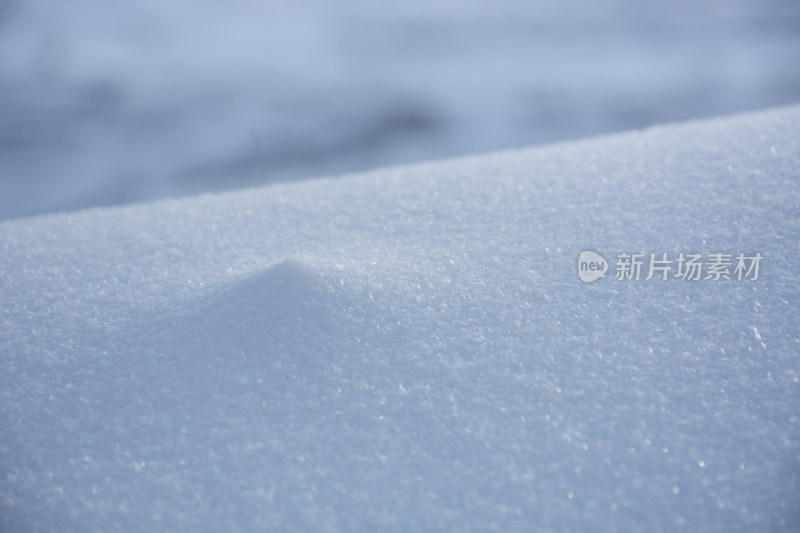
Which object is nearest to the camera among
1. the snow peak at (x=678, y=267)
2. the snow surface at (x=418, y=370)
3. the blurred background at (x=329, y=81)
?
the snow surface at (x=418, y=370)

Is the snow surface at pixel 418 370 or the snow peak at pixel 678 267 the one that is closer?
the snow surface at pixel 418 370

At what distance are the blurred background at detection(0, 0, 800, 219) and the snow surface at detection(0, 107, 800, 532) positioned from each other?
768 mm

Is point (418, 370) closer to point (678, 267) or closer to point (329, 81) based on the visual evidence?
point (678, 267)

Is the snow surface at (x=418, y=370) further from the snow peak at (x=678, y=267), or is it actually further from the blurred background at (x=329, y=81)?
the blurred background at (x=329, y=81)

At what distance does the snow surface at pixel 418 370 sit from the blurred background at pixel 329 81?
768 mm

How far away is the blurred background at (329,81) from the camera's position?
1872mm

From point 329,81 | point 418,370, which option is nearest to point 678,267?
point 418,370

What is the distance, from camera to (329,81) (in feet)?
7.55

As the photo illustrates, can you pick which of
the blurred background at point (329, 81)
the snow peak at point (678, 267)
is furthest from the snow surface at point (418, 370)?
the blurred background at point (329, 81)

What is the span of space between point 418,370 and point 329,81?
181 cm

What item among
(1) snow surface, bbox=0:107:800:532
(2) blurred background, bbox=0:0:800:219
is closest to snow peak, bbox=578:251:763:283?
(1) snow surface, bbox=0:107:800:532

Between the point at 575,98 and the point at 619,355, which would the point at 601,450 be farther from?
the point at 575,98

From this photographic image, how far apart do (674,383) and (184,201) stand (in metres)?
1.07

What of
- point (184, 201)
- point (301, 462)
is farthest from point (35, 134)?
point (301, 462)
